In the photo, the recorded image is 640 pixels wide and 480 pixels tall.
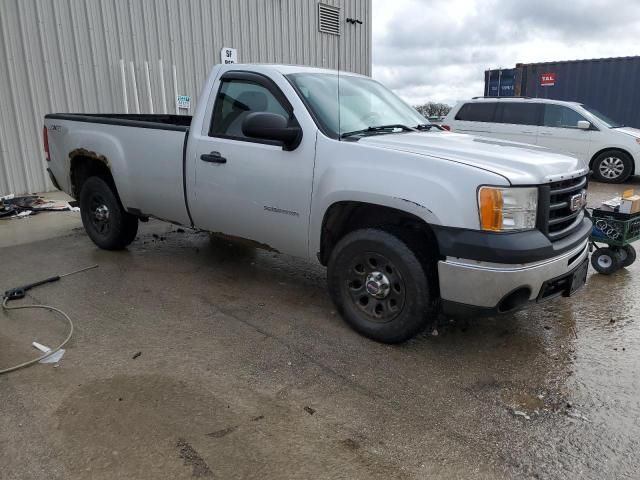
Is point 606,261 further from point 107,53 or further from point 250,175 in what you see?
point 107,53

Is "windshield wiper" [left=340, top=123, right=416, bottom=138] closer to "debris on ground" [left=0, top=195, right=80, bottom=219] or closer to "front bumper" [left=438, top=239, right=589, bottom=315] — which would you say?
"front bumper" [left=438, top=239, right=589, bottom=315]

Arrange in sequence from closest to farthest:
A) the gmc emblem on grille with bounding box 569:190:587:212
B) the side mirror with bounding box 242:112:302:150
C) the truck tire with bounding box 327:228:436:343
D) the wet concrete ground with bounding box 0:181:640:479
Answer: the wet concrete ground with bounding box 0:181:640:479 → the truck tire with bounding box 327:228:436:343 → the gmc emblem on grille with bounding box 569:190:587:212 → the side mirror with bounding box 242:112:302:150

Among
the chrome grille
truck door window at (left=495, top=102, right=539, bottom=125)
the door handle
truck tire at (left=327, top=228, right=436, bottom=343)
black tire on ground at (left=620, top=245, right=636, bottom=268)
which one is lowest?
black tire on ground at (left=620, top=245, right=636, bottom=268)

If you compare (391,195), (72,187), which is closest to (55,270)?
(72,187)

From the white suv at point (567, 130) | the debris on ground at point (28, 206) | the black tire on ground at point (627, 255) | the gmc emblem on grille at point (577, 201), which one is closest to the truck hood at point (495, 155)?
the gmc emblem on grille at point (577, 201)

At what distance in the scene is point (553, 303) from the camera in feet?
14.4

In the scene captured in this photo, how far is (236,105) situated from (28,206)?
17.7ft

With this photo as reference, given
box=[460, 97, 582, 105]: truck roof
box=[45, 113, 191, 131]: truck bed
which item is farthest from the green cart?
box=[460, 97, 582, 105]: truck roof

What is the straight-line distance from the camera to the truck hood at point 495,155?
10.1 feet

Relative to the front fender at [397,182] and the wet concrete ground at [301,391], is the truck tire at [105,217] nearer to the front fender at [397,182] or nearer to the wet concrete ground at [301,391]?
the wet concrete ground at [301,391]

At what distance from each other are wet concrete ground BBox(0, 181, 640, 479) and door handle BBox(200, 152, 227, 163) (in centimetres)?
117

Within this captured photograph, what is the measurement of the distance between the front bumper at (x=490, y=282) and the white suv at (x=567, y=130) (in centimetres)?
894

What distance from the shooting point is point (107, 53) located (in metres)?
9.33

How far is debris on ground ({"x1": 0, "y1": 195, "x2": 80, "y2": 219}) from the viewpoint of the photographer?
25.4 ft
